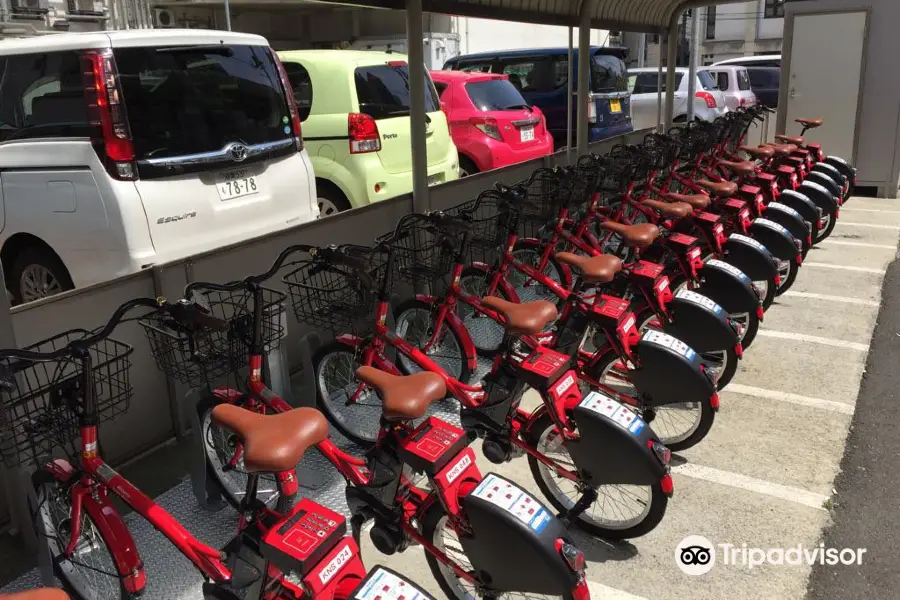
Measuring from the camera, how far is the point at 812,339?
203 inches

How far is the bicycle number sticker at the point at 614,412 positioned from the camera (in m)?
2.80

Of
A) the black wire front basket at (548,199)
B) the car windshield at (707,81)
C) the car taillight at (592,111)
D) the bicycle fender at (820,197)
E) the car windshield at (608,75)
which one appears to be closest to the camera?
the black wire front basket at (548,199)

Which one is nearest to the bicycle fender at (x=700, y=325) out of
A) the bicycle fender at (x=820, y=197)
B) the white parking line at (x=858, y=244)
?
the bicycle fender at (x=820, y=197)

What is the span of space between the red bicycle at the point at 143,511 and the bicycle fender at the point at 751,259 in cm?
352

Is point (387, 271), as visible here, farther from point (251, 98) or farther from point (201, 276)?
point (251, 98)

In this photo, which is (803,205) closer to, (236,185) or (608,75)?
(236,185)

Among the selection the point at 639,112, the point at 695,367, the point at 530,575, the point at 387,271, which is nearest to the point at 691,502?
the point at 695,367

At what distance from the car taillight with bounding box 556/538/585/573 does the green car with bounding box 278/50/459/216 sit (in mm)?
4237

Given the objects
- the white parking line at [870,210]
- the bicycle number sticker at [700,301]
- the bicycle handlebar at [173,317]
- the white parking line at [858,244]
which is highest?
the bicycle handlebar at [173,317]

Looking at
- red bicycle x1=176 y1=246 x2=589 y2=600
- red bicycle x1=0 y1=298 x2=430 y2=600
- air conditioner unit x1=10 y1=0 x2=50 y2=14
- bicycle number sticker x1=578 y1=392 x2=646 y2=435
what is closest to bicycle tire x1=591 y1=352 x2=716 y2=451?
bicycle number sticker x1=578 y1=392 x2=646 y2=435

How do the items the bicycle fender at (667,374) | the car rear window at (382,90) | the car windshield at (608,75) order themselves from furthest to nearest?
the car windshield at (608,75)
the car rear window at (382,90)
the bicycle fender at (667,374)

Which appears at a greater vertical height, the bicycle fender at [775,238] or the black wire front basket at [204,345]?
the black wire front basket at [204,345]

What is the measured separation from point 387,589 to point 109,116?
3043mm

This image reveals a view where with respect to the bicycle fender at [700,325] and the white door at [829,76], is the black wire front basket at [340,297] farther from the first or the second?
the white door at [829,76]
